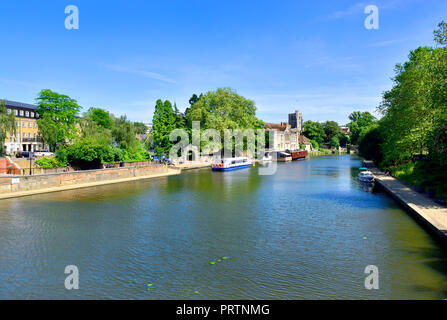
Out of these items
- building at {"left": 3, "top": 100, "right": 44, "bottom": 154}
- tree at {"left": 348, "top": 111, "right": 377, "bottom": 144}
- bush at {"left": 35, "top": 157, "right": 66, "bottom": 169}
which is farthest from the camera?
tree at {"left": 348, "top": 111, "right": 377, "bottom": 144}

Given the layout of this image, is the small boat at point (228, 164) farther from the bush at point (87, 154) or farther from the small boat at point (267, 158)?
the bush at point (87, 154)

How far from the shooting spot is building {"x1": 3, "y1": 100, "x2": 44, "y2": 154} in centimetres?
7669

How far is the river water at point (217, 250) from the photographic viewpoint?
39.6ft

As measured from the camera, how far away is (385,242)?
17359 mm

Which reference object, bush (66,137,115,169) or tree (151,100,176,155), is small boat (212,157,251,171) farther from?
bush (66,137,115,169)

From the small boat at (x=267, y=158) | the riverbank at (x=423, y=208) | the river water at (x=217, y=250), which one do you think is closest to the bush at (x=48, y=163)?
the river water at (x=217, y=250)

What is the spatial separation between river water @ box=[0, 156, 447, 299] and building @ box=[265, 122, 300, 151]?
97621 mm

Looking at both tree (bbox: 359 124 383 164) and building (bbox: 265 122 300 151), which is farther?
building (bbox: 265 122 300 151)

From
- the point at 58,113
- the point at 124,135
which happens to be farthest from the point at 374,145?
the point at 58,113

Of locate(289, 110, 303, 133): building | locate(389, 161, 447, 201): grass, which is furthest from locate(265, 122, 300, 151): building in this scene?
locate(389, 161, 447, 201): grass

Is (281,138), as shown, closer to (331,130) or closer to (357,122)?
(331,130)

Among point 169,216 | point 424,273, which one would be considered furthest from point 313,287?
point 169,216
